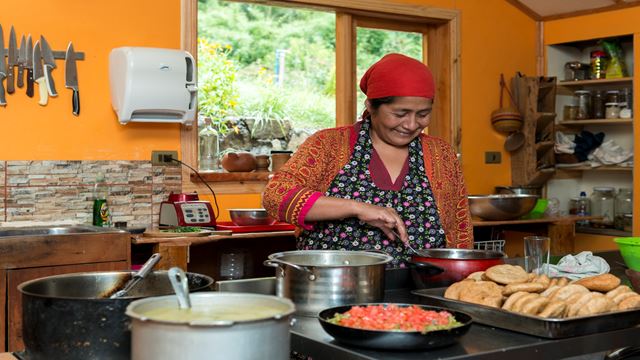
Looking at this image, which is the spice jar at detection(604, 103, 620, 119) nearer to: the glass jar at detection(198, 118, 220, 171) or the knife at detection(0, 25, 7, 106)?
the glass jar at detection(198, 118, 220, 171)

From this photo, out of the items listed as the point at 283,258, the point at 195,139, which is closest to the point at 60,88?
the point at 195,139

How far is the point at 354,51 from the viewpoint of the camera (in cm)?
544

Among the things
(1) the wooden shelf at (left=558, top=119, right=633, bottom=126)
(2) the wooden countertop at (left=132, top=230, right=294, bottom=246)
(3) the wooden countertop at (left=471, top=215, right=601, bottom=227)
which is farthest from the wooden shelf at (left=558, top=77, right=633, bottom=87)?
(2) the wooden countertop at (left=132, top=230, right=294, bottom=246)

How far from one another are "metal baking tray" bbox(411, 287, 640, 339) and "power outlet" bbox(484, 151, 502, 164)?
14.1 ft

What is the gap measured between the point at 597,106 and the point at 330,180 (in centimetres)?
389

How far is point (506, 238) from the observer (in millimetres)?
5688

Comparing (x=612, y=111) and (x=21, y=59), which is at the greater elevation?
(x=21, y=59)

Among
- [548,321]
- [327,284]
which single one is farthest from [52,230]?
[548,321]

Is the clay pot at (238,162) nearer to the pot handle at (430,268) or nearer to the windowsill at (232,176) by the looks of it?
the windowsill at (232,176)

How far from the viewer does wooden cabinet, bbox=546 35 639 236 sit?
19.5 ft

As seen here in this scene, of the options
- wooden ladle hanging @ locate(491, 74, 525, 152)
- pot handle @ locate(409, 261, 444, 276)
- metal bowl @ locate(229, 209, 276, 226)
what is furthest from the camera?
wooden ladle hanging @ locate(491, 74, 525, 152)

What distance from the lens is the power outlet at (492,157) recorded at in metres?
5.95

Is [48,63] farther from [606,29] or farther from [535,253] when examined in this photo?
[606,29]

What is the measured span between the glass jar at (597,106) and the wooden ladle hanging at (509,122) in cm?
58
